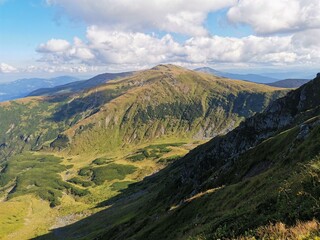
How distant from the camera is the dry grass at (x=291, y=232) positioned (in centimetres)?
1537

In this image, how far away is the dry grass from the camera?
50.4 ft

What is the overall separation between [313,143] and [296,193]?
25.0 m

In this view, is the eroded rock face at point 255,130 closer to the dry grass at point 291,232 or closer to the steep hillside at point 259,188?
the steep hillside at point 259,188

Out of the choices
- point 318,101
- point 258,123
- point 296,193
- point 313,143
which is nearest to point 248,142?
point 258,123

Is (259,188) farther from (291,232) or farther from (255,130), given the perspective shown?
(255,130)

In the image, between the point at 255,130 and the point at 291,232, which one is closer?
the point at 291,232

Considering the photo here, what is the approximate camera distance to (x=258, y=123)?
149 metres

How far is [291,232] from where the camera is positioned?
53.3ft

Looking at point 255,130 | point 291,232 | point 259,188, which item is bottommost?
point 255,130

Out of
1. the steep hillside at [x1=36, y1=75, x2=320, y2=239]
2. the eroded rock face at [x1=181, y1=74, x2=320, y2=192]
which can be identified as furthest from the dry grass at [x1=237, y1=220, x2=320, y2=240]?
the eroded rock face at [x1=181, y1=74, x2=320, y2=192]

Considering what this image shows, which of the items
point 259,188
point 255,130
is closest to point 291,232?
point 259,188

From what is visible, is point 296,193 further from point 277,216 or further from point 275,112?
point 275,112

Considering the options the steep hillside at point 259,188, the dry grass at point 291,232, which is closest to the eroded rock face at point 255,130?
the steep hillside at point 259,188

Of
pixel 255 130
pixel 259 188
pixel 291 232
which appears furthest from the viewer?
pixel 255 130
